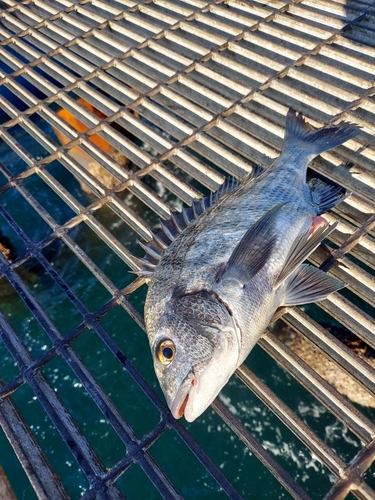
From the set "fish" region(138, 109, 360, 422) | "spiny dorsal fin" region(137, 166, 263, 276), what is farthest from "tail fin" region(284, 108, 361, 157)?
"spiny dorsal fin" region(137, 166, 263, 276)

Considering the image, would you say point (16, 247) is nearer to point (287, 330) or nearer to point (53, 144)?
point (53, 144)

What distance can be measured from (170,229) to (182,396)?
4.37 feet

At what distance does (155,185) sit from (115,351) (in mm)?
4756

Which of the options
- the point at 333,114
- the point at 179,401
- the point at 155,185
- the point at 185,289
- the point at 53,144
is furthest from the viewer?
the point at 155,185

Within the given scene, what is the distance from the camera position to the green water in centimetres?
482

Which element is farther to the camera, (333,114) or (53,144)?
(53,144)

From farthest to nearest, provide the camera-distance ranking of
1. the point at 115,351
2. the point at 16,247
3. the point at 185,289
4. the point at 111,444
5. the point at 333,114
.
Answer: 1. the point at 16,247
2. the point at 111,444
3. the point at 333,114
4. the point at 115,351
5. the point at 185,289

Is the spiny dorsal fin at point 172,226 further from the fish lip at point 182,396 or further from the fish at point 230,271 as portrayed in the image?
the fish lip at point 182,396

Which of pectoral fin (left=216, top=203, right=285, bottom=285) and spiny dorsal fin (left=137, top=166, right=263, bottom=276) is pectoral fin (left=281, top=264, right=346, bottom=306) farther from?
spiny dorsal fin (left=137, top=166, right=263, bottom=276)

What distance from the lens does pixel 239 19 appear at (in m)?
5.22

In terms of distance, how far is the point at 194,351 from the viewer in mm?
2488

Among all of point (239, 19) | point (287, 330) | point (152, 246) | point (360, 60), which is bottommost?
point (287, 330)

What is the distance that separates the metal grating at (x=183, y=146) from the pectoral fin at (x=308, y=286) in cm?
28

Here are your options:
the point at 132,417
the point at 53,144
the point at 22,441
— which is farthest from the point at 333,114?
the point at 132,417
